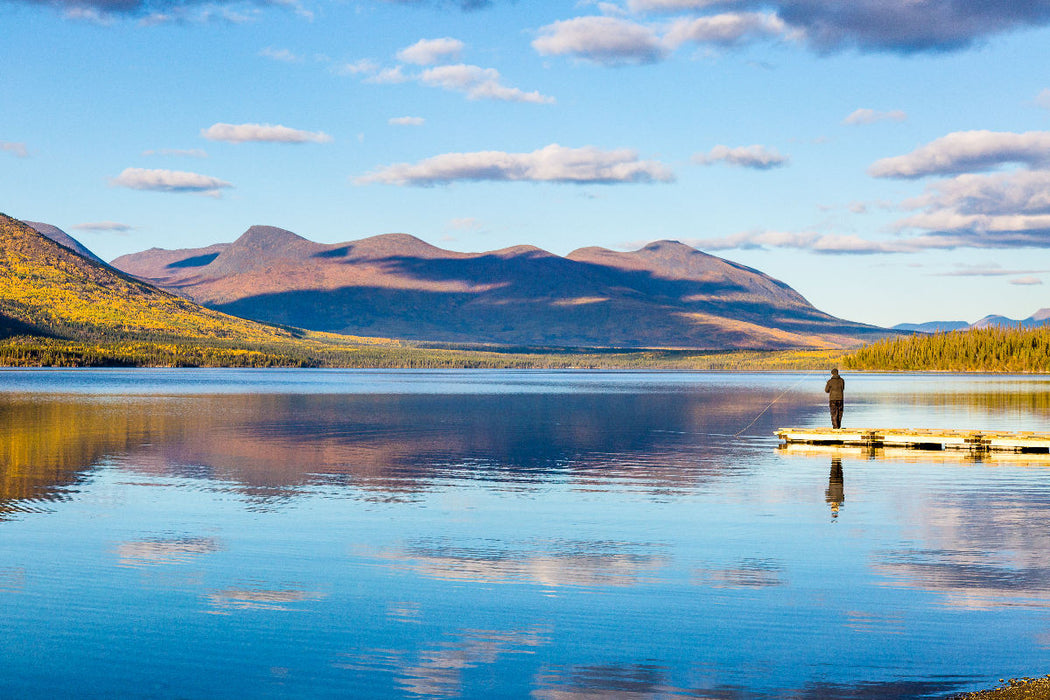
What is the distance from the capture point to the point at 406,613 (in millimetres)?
19797

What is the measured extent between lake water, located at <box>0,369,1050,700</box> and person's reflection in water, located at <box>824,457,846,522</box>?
160mm

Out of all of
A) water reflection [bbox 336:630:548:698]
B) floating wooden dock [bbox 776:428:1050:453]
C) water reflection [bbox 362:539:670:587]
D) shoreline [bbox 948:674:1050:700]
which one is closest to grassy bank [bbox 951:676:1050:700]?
shoreline [bbox 948:674:1050:700]

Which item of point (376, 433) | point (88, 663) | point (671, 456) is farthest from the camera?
point (376, 433)

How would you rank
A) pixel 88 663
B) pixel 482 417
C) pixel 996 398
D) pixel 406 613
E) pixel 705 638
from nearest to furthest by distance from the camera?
1. pixel 88 663
2. pixel 705 638
3. pixel 406 613
4. pixel 482 417
5. pixel 996 398

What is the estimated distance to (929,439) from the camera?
181ft

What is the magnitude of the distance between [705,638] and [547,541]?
31.2 ft

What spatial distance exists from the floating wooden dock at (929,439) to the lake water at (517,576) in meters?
3.75

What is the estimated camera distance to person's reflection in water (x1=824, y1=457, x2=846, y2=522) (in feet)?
112

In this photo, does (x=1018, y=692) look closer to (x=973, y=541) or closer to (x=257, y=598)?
(x=257, y=598)

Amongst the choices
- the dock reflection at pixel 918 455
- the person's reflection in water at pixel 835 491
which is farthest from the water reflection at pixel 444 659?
the dock reflection at pixel 918 455

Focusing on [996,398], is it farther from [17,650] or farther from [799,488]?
[17,650]

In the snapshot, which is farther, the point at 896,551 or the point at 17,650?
the point at 896,551

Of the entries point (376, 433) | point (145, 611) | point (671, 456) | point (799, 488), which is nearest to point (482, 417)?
point (376, 433)

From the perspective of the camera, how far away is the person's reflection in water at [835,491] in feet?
112
